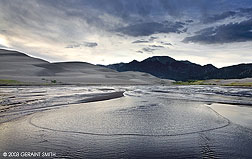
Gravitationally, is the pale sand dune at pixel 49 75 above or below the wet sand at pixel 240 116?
above

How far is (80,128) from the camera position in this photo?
365 inches

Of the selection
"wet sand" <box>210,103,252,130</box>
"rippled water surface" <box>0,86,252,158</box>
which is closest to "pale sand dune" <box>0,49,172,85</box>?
"rippled water surface" <box>0,86,252,158</box>

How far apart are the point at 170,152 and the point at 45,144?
480 cm

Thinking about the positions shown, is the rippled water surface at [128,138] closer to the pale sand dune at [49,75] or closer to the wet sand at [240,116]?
the wet sand at [240,116]

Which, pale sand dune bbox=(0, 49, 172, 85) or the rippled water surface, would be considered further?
pale sand dune bbox=(0, 49, 172, 85)

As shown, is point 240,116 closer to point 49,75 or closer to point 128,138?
point 128,138

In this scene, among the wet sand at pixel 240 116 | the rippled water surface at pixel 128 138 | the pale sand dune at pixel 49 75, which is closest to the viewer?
the rippled water surface at pixel 128 138

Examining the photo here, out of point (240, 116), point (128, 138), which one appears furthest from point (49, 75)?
point (128, 138)

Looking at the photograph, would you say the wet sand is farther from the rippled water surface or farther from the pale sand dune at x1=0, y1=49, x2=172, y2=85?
the pale sand dune at x1=0, y1=49, x2=172, y2=85

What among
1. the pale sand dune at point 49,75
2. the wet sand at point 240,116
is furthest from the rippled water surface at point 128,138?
the pale sand dune at point 49,75

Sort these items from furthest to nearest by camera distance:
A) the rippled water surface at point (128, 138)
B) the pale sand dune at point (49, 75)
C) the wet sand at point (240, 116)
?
the pale sand dune at point (49, 75) < the wet sand at point (240, 116) < the rippled water surface at point (128, 138)

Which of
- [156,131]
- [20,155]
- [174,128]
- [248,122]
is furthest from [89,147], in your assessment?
[248,122]

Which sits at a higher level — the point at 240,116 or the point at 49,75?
the point at 49,75

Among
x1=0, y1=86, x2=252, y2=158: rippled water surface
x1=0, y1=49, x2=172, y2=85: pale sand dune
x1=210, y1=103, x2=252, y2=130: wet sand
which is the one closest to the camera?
x1=0, y1=86, x2=252, y2=158: rippled water surface
